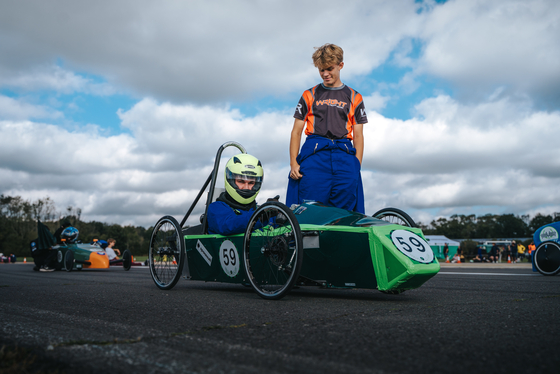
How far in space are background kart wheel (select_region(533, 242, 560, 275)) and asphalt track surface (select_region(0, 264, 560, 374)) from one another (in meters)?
5.51

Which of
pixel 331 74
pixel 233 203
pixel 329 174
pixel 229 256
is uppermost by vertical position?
pixel 331 74

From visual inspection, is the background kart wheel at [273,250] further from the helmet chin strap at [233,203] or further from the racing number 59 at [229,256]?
the helmet chin strap at [233,203]

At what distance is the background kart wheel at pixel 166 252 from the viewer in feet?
16.3

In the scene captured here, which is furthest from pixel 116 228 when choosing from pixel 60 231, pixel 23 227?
pixel 60 231

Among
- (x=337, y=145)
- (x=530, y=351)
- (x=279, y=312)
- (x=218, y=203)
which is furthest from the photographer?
(x=218, y=203)

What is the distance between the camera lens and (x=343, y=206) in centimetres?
437

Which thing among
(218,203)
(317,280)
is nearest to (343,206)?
(317,280)

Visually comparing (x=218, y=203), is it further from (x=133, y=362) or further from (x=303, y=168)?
(x=133, y=362)

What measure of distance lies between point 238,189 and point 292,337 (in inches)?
118

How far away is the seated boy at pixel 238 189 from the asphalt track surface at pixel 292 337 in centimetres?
164

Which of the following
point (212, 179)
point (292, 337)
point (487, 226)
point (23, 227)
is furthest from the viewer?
point (487, 226)

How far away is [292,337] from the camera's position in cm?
196

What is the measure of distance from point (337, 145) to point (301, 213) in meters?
0.90

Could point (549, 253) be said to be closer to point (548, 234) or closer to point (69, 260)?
point (548, 234)
